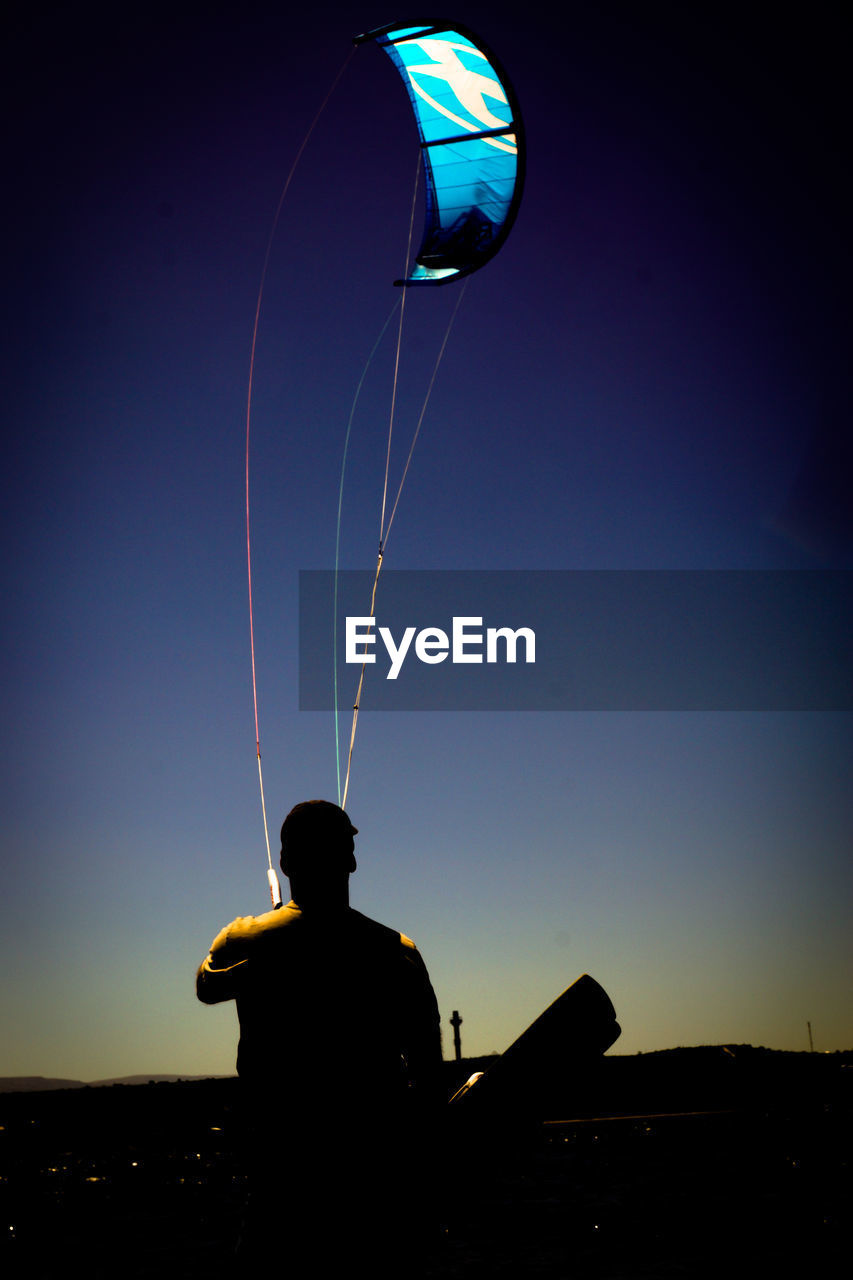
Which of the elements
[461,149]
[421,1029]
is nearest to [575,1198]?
[461,149]

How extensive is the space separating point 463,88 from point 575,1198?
2717cm

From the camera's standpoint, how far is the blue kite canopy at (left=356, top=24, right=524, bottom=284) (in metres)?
11.0

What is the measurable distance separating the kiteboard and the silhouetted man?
634 millimetres

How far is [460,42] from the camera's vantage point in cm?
1073

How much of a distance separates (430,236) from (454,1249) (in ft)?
64.6

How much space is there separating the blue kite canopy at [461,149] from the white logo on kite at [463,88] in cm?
1

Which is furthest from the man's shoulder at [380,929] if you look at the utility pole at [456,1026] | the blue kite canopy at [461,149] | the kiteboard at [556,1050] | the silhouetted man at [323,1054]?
the utility pole at [456,1026]

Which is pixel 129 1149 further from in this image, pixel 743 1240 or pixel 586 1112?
pixel 586 1112

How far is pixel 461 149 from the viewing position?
1159cm

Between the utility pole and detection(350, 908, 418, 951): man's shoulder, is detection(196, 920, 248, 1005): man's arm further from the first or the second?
the utility pole

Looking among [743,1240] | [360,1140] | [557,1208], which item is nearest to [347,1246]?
[360,1140]

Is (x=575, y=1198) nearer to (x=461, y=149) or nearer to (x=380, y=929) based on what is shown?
(x=461, y=149)

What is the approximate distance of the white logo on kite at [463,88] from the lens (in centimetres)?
1100

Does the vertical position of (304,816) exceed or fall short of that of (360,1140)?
it exceeds it
